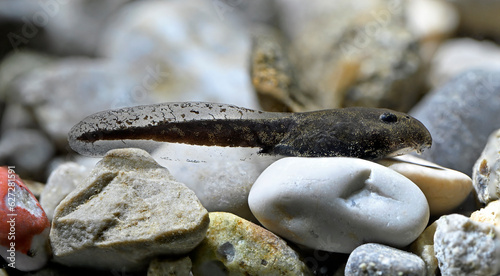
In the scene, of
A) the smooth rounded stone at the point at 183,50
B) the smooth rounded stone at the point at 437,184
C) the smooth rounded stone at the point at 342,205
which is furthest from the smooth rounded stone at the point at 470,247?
the smooth rounded stone at the point at 183,50

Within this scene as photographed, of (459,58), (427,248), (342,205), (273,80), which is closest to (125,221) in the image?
(342,205)

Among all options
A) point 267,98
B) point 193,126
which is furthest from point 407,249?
point 267,98

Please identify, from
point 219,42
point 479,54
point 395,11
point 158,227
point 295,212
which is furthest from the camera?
point 219,42

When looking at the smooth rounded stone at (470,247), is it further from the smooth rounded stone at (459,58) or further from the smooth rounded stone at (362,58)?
the smooth rounded stone at (459,58)

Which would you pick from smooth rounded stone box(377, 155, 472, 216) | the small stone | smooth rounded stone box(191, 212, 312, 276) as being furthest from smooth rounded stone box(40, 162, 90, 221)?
smooth rounded stone box(377, 155, 472, 216)

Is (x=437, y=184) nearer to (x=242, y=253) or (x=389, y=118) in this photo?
(x=389, y=118)

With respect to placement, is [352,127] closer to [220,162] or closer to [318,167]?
[318,167]

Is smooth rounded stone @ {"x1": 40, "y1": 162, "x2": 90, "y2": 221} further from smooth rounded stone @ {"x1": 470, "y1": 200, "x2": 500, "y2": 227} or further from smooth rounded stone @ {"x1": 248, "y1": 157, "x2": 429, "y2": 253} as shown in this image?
smooth rounded stone @ {"x1": 470, "y1": 200, "x2": 500, "y2": 227}
